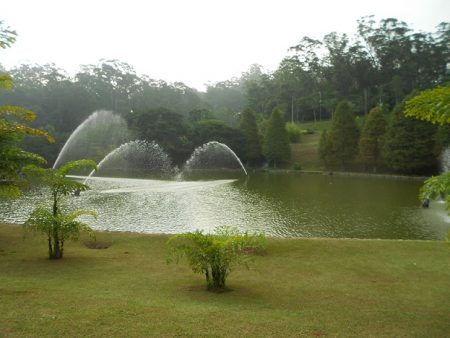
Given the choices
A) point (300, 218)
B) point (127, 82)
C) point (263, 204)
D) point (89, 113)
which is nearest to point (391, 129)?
point (263, 204)

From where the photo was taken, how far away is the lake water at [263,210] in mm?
19938

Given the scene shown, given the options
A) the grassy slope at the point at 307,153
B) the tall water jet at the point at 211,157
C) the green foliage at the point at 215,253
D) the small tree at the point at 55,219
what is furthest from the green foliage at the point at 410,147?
the small tree at the point at 55,219

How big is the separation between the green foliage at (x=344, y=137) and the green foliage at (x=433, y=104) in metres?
49.4

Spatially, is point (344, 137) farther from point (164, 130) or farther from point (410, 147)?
point (164, 130)

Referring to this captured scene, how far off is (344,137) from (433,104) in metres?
50.8

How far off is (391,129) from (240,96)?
7858 cm

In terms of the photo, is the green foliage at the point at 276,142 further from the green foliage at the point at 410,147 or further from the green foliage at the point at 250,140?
the green foliage at the point at 410,147

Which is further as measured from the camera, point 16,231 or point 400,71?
point 400,71

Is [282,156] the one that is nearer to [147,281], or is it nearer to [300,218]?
[300,218]

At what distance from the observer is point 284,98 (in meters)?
92.9

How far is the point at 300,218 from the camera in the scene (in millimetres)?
22781

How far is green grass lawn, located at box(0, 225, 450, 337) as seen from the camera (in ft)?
21.7

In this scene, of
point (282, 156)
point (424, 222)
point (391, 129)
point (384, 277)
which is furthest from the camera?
point (282, 156)

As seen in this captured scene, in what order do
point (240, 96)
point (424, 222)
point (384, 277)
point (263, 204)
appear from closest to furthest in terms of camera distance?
point (384, 277)
point (424, 222)
point (263, 204)
point (240, 96)
